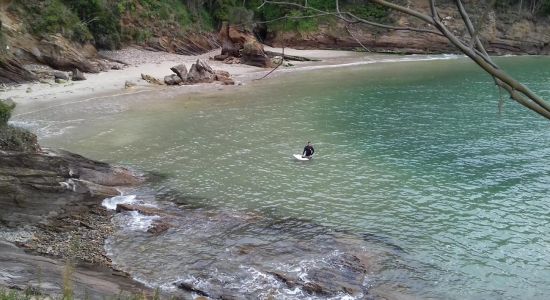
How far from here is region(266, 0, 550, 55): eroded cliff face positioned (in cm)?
6188

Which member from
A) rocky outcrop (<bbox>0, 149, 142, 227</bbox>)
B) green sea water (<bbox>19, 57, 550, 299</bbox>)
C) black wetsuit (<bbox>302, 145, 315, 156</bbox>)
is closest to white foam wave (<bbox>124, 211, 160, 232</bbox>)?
rocky outcrop (<bbox>0, 149, 142, 227</bbox>)

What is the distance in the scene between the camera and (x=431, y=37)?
6275cm

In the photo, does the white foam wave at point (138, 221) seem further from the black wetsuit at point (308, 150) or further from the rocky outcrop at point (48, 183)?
the black wetsuit at point (308, 150)

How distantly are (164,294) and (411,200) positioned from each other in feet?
32.5

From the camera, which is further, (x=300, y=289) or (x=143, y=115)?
(x=143, y=115)

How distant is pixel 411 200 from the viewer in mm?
18375

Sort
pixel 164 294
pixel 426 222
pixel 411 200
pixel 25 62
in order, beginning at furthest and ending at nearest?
pixel 25 62 < pixel 411 200 < pixel 426 222 < pixel 164 294

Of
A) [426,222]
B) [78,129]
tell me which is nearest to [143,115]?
[78,129]

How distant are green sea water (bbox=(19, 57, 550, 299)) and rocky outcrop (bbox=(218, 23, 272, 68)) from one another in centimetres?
947

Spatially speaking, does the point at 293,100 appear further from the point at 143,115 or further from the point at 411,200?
the point at 411,200

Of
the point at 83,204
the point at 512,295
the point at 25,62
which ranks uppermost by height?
the point at 25,62

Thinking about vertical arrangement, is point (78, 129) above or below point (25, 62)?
below

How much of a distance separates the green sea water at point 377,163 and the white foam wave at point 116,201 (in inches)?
62.5

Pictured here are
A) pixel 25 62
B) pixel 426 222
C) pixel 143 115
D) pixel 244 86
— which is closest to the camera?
pixel 426 222
